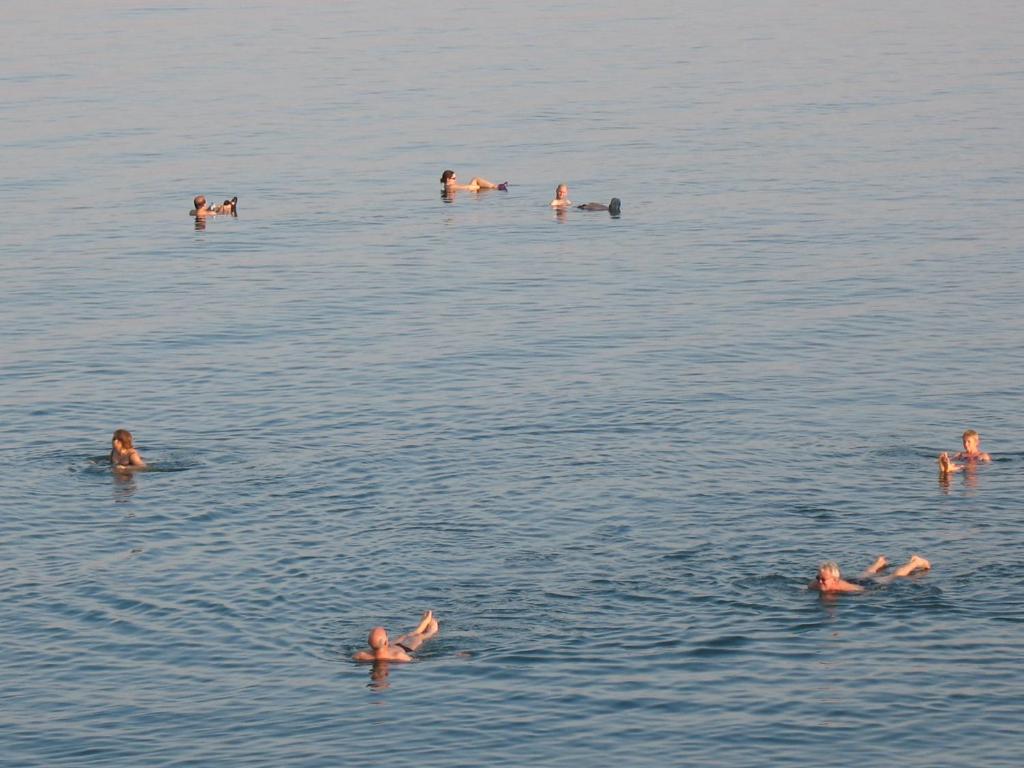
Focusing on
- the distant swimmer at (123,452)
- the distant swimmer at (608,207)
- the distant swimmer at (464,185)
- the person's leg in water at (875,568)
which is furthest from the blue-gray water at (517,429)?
the distant swimmer at (608,207)

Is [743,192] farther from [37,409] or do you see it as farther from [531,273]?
[37,409]

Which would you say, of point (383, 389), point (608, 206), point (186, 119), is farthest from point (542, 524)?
point (186, 119)

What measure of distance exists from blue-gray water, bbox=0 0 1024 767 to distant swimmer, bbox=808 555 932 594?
0.31 metres

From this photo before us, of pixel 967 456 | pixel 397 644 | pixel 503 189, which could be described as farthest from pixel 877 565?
pixel 503 189

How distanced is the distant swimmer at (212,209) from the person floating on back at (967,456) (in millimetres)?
34345

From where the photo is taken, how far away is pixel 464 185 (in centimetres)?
6669

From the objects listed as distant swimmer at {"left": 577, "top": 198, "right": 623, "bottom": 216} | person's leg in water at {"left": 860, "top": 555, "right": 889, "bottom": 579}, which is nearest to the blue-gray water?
person's leg in water at {"left": 860, "top": 555, "right": 889, "bottom": 579}

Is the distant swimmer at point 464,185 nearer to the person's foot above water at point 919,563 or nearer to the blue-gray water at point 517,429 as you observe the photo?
the blue-gray water at point 517,429

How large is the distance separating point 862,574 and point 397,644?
8.48 m

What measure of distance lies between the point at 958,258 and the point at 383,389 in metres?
21.4

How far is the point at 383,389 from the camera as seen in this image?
43812 mm

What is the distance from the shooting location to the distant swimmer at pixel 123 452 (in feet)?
121

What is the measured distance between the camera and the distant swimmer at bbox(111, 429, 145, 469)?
121ft

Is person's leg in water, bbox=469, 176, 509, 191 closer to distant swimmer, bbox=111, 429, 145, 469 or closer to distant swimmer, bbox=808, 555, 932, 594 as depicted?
distant swimmer, bbox=111, 429, 145, 469
